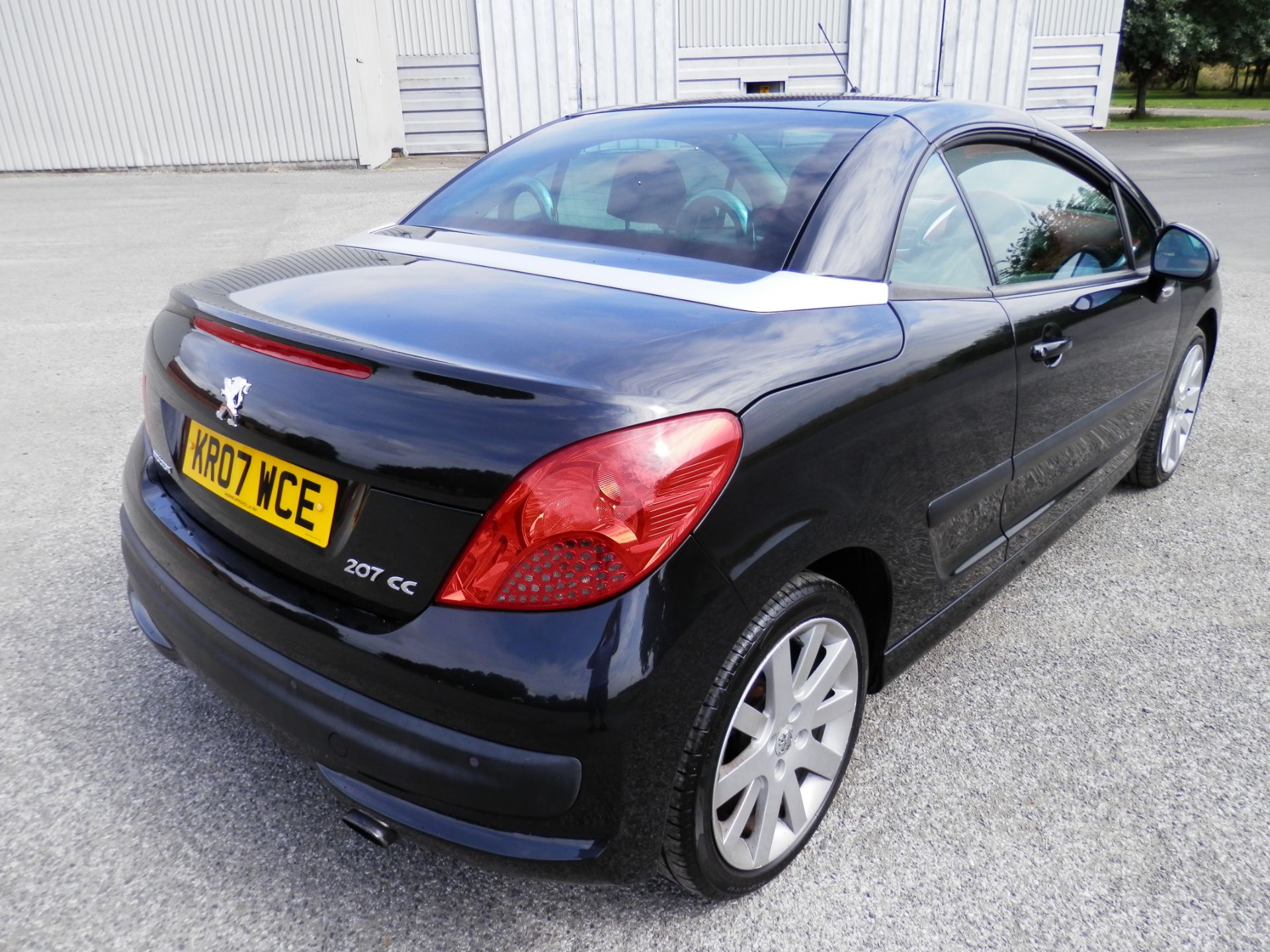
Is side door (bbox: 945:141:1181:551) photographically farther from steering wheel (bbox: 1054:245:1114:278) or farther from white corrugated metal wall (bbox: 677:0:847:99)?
white corrugated metal wall (bbox: 677:0:847:99)

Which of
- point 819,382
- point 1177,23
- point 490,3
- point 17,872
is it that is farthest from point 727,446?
point 1177,23

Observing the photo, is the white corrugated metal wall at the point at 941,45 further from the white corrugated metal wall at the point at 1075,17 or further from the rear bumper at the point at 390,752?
the rear bumper at the point at 390,752

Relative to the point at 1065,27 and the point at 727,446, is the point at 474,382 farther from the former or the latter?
the point at 1065,27

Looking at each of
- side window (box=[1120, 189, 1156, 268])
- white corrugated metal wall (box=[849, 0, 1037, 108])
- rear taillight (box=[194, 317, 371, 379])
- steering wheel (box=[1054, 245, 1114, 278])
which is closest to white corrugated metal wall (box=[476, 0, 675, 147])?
white corrugated metal wall (box=[849, 0, 1037, 108])

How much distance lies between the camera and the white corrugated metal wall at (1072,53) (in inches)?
860

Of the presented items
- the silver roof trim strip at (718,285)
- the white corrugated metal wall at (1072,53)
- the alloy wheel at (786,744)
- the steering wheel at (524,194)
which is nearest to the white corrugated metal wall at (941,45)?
the white corrugated metal wall at (1072,53)

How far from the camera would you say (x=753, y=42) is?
66.3 feet

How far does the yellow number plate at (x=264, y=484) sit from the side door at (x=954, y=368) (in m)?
1.24

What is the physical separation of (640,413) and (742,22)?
68.2ft

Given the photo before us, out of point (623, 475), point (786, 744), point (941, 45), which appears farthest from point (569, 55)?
point (623, 475)

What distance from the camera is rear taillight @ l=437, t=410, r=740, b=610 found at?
4.94 ft

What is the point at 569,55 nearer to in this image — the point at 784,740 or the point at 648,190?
the point at 648,190

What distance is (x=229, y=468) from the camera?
1.85 metres

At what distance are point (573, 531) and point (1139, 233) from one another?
2.77 m
